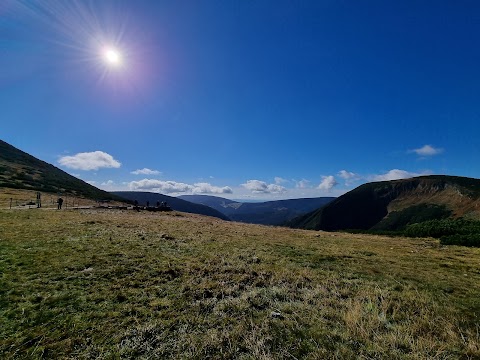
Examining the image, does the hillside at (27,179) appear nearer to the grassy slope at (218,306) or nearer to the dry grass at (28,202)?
the dry grass at (28,202)

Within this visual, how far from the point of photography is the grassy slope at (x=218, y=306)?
7.45 metres

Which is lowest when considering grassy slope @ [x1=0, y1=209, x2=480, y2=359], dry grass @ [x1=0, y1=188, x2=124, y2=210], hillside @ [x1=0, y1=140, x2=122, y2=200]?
grassy slope @ [x1=0, y1=209, x2=480, y2=359]

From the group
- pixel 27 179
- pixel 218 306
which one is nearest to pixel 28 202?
pixel 218 306

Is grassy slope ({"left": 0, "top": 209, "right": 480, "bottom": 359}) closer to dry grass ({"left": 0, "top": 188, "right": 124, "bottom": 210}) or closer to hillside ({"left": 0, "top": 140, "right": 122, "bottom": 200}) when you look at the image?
dry grass ({"left": 0, "top": 188, "right": 124, "bottom": 210})

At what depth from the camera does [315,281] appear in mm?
13969

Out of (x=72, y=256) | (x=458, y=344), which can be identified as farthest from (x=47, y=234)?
(x=458, y=344)

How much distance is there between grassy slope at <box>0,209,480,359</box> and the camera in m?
7.45

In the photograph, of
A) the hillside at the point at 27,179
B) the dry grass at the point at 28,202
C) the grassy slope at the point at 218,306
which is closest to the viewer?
the grassy slope at the point at 218,306

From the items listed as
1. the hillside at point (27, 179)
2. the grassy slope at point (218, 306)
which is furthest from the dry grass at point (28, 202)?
the grassy slope at point (218, 306)

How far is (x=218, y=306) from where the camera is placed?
10203mm

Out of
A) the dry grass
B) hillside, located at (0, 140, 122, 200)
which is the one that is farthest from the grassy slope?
hillside, located at (0, 140, 122, 200)

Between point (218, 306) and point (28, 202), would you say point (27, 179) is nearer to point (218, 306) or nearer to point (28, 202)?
point (28, 202)

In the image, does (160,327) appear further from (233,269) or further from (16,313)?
(233,269)

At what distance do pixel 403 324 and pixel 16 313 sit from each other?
13055mm
